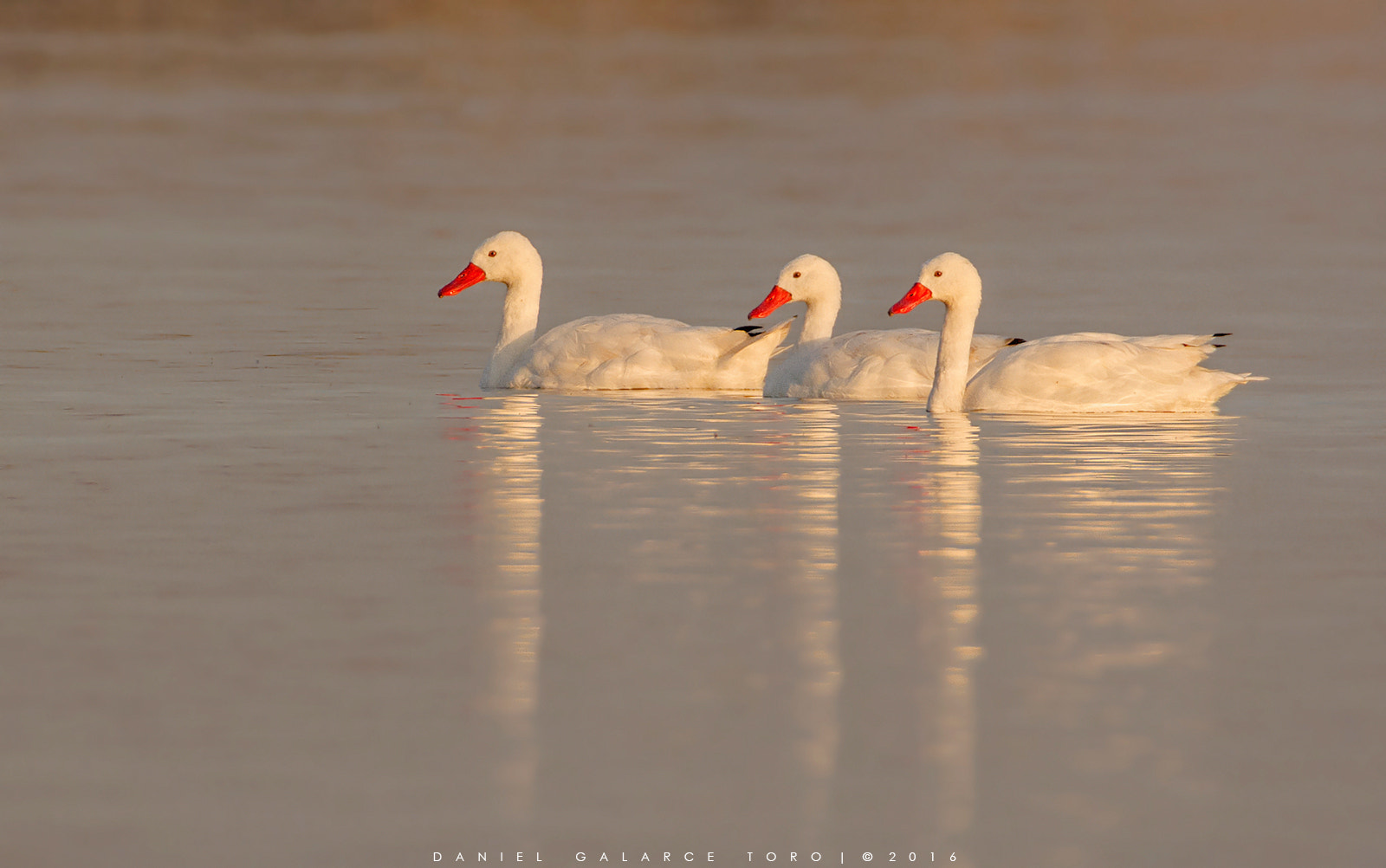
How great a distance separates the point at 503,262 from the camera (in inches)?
885

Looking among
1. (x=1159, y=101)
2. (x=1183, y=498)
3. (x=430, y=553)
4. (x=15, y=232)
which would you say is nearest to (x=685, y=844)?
(x=430, y=553)

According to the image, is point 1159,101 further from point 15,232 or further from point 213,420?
point 213,420

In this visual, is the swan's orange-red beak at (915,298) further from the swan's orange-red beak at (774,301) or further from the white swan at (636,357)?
the swan's orange-red beak at (774,301)

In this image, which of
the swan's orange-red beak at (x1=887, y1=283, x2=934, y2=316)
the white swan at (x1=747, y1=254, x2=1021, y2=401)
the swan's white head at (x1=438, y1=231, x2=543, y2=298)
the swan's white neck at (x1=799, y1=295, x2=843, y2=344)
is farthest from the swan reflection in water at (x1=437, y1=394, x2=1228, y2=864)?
the swan's white head at (x1=438, y1=231, x2=543, y2=298)

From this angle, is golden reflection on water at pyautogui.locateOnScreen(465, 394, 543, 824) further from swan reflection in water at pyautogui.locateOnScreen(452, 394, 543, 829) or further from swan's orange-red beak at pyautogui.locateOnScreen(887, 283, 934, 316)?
swan's orange-red beak at pyautogui.locateOnScreen(887, 283, 934, 316)

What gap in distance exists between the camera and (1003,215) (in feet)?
111

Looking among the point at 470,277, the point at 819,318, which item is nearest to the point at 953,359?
the point at 819,318

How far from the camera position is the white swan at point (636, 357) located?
64.5 ft

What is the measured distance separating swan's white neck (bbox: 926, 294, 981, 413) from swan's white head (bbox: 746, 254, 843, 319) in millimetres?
2190

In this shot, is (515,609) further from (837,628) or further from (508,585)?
(837,628)

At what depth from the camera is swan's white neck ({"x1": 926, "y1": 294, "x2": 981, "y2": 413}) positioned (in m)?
18.2

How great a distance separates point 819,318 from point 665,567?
10.00 metres

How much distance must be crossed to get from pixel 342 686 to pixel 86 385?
33.4 ft

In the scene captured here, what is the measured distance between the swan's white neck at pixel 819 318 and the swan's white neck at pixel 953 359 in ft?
7.51
